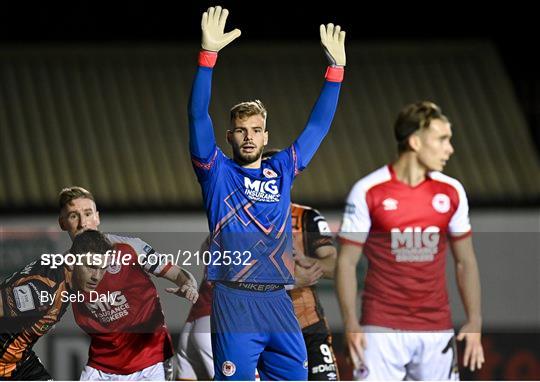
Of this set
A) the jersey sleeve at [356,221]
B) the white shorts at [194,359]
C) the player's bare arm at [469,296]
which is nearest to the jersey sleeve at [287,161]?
the jersey sleeve at [356,221]

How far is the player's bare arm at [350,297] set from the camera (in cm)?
734

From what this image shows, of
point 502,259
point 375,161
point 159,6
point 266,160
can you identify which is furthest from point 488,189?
point 266,160

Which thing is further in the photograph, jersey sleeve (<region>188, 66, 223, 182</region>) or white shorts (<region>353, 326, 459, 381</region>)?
white shorts (<region>353, 326, 459, 381</region>)

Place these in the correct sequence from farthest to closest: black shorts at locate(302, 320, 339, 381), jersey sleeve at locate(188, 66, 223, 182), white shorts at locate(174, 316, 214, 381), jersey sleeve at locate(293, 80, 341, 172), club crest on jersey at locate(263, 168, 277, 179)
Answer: white shorts at locate(174, 316, 214, 381) < black shorts at locate(302, 320, 339, 381) < jersey sleeve at locate(293, 80, 341, 172) < club crest on jersey at locate(263, 168, 277, 179) < jersey sleeve at locate(188, 66, 223, 182)

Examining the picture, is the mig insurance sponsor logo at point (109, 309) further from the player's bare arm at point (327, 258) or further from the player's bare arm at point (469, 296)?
the player's bare arm at point (469, 296)

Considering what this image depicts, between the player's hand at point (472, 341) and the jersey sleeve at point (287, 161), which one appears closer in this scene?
the jersey sleeve at point (287, 161)

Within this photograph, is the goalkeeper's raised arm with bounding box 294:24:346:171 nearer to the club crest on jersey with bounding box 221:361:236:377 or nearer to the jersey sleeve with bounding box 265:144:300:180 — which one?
the jersey sleeve with bounding box 265:144:300:180

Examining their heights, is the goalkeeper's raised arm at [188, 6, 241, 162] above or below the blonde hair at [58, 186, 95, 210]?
above

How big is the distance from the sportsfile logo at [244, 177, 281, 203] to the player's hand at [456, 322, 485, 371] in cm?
132

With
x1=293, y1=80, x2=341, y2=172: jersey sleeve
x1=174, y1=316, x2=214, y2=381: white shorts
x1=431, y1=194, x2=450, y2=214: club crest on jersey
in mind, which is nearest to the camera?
A: x1=293, y1=80, x2=341, y2=172: jersey sleeve

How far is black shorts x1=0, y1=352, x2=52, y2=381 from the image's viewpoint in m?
7.59

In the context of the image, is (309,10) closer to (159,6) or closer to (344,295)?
(159,6)

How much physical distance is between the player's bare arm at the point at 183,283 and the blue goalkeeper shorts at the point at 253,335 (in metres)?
0.28

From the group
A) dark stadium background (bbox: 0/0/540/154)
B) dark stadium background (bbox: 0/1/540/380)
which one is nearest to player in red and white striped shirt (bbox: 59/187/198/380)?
dark stadium background (bbox: 0/1/540/380)
